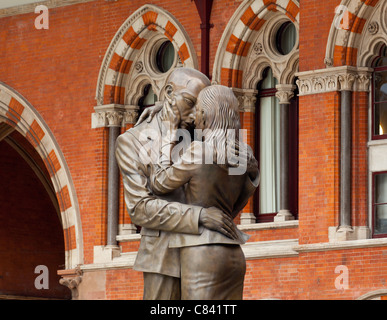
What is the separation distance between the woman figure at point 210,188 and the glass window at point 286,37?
422 inches

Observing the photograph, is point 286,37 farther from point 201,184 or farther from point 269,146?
point 201,184

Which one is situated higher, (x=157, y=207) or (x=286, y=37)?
(x=286, y=37)

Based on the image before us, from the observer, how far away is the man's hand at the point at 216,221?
6.61 metres

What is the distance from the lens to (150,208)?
6734 millimetres

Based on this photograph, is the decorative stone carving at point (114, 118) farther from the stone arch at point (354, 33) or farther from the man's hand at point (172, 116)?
the man's hand at point (172, 116)

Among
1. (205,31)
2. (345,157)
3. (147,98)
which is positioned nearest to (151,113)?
(345,157)

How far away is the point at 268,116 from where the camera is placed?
17.7 meters

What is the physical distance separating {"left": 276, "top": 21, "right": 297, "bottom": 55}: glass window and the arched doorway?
728cm

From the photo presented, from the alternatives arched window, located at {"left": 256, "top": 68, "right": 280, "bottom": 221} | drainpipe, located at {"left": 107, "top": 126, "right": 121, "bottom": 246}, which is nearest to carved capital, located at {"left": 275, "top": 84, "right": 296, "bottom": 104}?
arched window, located at {"left": 256, "top": 68, "right": 280, "bottom": 221}

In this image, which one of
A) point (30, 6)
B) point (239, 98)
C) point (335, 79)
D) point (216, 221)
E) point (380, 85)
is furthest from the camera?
point (30, 6)

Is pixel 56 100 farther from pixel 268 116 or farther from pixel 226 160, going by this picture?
pixel 226 160

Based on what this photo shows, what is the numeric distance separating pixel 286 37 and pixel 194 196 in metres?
11.0
